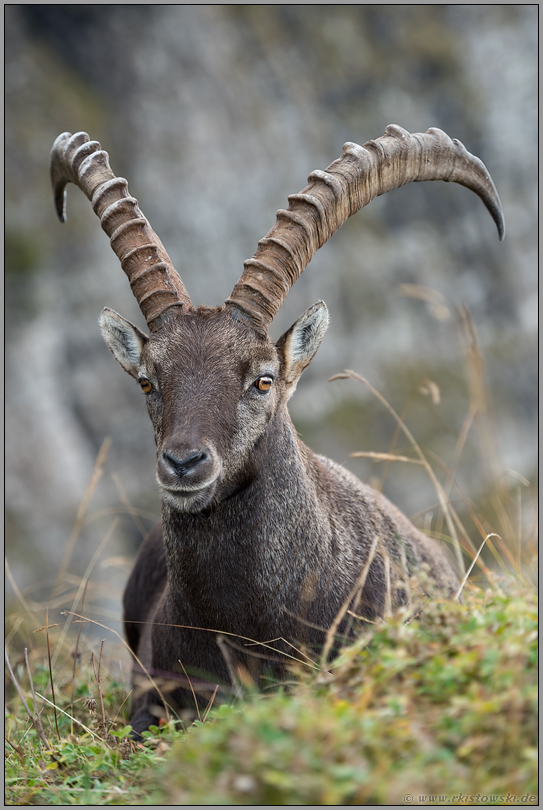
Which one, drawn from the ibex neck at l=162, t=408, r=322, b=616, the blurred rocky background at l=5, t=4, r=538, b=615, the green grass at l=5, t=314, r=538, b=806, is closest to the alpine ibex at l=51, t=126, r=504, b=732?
the ibex neck at l=162, t=408, r=322, b=616

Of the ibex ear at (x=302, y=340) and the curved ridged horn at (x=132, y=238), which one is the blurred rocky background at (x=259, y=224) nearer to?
the curved ridged horn at (x=132, y=238)

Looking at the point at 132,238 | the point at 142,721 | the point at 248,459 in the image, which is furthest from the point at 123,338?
the point at 142,721

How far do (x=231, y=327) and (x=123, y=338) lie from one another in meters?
1.19

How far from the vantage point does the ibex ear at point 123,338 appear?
19.8ft

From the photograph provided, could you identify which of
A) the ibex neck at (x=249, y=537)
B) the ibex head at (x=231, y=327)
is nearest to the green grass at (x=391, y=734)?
the ibex neck at (x=249, y=537)

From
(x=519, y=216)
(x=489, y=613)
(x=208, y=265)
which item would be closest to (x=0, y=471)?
(x=489, y=613)

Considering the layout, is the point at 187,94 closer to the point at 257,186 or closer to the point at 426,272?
the point at 257,186

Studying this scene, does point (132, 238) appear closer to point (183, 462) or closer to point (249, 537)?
point (183, 462)

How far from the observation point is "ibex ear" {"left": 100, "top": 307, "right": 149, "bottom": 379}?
603 centimetres

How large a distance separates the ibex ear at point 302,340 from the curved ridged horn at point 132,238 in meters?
0.84

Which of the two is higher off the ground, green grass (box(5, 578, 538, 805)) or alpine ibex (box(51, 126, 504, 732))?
alpine ibex (box(51, 126, 504, 732))

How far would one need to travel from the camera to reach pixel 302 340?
599 centimetres

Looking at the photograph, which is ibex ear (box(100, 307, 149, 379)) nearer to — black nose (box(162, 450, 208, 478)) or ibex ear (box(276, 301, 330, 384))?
ibex ear (box(276, 301, 330, 384))

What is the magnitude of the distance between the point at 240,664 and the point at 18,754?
60.5 inches
